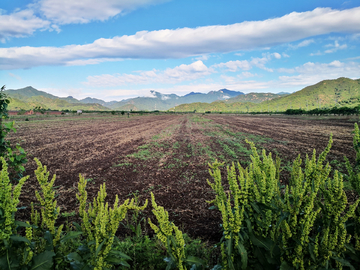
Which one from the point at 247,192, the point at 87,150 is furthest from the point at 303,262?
the point at 87,150

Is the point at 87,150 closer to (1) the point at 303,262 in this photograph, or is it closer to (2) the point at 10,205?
(2) the point at 10,205

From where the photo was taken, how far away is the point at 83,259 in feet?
8.11

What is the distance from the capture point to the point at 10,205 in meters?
2.24

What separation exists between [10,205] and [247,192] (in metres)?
2.88

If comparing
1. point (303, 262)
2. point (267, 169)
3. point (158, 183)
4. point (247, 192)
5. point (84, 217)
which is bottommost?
point (158, 183)

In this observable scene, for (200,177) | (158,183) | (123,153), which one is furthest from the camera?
(123,153)

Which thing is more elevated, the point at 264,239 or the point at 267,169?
the point at 267,169

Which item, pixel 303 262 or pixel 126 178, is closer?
pixel 303 262

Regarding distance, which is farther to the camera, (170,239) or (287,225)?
(170,239)

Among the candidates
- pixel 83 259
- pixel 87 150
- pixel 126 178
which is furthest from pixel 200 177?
pixel 87 150

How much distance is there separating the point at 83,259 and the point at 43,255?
1.60ft

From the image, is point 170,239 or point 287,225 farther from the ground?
point 287,225

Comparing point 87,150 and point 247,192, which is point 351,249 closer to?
point 247,192

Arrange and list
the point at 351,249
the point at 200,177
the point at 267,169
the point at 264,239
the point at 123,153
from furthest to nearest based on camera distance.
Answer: the point at 123,153, the point at 200,177, the point at 267,169, the point at 264,239, the point at 351,249
